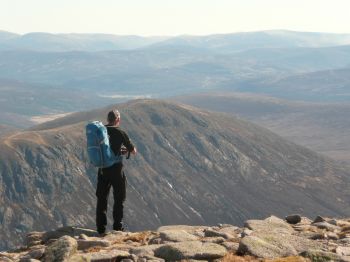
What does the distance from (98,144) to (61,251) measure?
5880 millimetres

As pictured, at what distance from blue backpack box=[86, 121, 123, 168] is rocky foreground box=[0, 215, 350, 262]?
2684 millimetres

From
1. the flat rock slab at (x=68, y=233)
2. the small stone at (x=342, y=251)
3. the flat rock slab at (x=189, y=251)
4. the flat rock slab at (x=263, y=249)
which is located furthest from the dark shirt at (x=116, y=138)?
the small stone at (x=342, y=251)

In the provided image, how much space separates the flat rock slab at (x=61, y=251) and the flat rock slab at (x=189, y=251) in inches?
96.7

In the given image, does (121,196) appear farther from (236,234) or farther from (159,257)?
(159,257)

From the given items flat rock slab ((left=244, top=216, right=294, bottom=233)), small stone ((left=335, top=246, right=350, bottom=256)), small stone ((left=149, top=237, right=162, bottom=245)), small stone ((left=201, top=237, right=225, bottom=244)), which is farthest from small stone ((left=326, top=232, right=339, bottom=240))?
small stone ((left=149, top=237, right=162, bottom=245))

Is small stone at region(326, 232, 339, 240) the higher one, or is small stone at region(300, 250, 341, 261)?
small stone at region(300, 250, 341, 261)

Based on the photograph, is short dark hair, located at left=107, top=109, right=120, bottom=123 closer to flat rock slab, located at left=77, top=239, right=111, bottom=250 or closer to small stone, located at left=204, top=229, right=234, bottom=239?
flat rock slab, located at left=77, top=239, right=111, bottom=250

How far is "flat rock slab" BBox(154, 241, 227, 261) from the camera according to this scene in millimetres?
15938

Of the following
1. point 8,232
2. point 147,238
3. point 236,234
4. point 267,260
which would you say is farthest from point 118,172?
point 8,232

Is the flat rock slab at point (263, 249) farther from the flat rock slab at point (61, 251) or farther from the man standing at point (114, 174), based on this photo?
the man standing at point (114, 174)

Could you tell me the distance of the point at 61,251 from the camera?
50.6 feet

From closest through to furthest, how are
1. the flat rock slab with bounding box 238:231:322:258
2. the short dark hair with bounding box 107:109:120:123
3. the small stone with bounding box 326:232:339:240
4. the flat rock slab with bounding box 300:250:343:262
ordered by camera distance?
the flat rock slab with bounding box 300:250:343:262, the flat rock slab with bounding box 238:231:322:258, the small stone with bounding box 326:232:339:240, the short dark hair with bounding box 107:109:120:123

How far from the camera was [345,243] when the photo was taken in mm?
18828

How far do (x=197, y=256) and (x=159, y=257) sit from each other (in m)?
1.13
